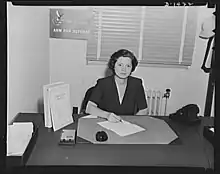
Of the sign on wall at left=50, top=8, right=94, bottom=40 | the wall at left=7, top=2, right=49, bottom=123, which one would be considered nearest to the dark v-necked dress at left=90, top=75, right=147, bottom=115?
the wall at left=7, top=2, right=49, bottom=123

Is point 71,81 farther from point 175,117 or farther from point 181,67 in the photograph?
point 175,117

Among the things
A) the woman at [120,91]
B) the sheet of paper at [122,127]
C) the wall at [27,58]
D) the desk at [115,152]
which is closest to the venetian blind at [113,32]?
the wall at [27,58]

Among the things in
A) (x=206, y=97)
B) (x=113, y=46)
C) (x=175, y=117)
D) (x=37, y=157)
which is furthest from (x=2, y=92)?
(x=206, y=97)

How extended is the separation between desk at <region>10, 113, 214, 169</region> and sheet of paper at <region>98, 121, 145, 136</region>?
164 millimetres

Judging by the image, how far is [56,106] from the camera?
1.35 meters

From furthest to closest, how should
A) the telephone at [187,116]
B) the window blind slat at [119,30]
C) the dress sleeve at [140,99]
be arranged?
the window blind slat at [119,30] < the dress sleeve at [140,99] < the telephone at [187,116]

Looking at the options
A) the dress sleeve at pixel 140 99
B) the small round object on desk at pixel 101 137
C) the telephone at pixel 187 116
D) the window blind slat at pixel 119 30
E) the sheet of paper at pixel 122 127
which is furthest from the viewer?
the window blind slat at pixel 119 30

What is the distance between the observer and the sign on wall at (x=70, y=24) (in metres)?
2.98

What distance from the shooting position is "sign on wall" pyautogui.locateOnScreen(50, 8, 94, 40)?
2.98 m

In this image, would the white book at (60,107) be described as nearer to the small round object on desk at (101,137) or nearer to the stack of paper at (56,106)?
the stack of paper at (56,106)

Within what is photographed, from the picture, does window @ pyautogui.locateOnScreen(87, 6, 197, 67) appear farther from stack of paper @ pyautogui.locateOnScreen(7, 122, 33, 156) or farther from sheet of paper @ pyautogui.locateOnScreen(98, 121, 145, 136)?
stack of paper @ pyautogui.locateOnScreen(7, 122, 33, 156)

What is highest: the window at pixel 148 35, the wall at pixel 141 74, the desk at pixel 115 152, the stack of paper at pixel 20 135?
the window at pixel 148 35

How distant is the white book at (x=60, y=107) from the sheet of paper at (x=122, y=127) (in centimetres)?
17

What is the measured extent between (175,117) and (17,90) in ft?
2.94
